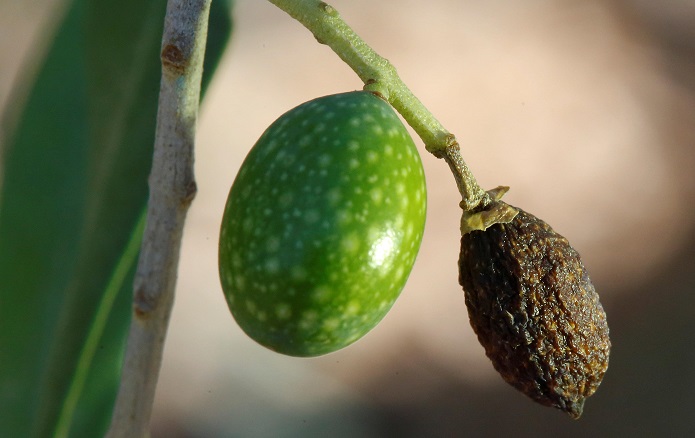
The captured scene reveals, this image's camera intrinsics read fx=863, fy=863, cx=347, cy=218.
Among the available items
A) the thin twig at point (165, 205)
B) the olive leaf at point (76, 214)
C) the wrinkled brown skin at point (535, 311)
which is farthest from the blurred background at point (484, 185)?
the wrinkled brown skin at point (535, 311)

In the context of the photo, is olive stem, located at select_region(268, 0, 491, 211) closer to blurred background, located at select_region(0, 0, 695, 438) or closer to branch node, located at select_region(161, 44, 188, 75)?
branch node, located at select_region(161, 44, 188, 75)

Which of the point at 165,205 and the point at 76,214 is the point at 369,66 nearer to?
the point at 165,205

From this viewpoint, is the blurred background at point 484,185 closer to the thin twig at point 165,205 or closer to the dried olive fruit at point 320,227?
the thin twig at point 165,205

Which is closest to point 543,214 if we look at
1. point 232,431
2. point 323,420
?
point 323,420

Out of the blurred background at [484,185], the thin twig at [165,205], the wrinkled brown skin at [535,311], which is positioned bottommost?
the wrinkled brown skin at [535,311]

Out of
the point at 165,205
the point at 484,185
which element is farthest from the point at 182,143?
the point at 484,185

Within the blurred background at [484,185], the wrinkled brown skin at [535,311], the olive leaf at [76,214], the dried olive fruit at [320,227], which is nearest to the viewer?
the dried olive fruit at [320,227]
